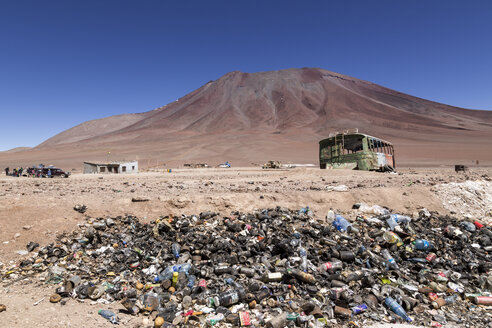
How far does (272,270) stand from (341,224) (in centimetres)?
250

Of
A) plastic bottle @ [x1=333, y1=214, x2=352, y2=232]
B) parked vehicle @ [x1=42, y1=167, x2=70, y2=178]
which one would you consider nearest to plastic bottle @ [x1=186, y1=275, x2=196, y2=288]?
plastic bottle @ [x1=333, y1=214, x2=352, y2=232]

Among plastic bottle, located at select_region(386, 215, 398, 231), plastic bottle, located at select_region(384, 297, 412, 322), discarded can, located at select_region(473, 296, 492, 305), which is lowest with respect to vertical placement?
discarded can, located at select_region(473, 296, 492, 305)

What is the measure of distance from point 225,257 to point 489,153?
60.2 m

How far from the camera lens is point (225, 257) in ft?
16.5

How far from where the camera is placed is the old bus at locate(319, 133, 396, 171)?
58.7 ft

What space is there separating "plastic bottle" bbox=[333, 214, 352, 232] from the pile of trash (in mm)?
34

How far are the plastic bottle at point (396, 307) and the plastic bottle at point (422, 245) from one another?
2.28m

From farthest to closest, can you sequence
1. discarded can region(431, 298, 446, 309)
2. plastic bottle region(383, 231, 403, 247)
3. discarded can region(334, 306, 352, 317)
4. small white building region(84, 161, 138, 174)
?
small white building region(84, 161, 138, 174), plastic bottle region(383, 231, 403, 247), discarded can region(431, 298, 446, 309), discarded can region(334, 306, 352, 317)

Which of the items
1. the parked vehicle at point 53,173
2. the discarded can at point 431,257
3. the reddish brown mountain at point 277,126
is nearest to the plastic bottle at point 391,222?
the discarded can at point 431,257

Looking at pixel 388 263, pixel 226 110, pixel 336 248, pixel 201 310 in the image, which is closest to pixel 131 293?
pixel 201 310

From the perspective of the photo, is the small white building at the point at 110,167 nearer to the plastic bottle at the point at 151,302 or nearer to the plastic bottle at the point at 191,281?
the plastic bottle at the point at 191,281

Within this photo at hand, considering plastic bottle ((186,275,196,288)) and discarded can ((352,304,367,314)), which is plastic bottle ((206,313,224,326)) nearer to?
plastic bottle ((186,275,196,288))

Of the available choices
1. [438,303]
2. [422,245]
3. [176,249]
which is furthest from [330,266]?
[176,249]

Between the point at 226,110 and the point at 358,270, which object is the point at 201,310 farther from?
the point at 226,110
